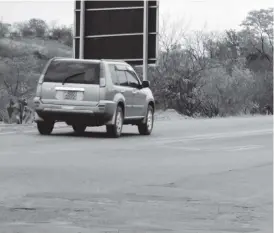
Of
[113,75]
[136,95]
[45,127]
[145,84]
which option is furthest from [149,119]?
[45,127]

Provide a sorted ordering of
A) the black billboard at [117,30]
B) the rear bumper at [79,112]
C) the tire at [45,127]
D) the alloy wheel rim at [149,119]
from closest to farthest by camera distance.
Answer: the rear bumper at [79,112]
the tire at [45,127]
the alloy wheel rim at [149,119]
the black billboard at [117,30]

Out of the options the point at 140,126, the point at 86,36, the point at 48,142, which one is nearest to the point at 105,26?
the point at 86,36

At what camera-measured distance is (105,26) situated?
32906 millimetres

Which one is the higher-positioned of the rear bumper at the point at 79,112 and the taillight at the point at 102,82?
the taillight at the point at 102,82

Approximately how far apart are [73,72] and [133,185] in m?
9.73

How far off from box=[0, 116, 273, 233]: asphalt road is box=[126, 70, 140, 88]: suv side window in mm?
2002

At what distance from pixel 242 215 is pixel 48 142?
34.0ft

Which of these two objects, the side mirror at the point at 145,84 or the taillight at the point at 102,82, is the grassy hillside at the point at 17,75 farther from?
the taillight at the point at 102,82

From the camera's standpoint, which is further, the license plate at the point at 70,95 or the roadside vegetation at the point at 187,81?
the roadside vegetation at the point at 187,81

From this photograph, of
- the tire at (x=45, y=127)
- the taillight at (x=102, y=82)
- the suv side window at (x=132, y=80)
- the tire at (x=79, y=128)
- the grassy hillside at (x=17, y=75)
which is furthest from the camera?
the grassy hillside at (x=17, y=75)

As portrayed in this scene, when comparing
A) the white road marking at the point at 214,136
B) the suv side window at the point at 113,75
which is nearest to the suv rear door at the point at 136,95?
the suv side window at the point at 113,75

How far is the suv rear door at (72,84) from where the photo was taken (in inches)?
822

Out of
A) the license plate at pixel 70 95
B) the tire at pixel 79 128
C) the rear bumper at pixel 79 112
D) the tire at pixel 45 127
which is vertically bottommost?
the tire at pixel 79 128

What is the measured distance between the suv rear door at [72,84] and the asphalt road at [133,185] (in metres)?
0.86
